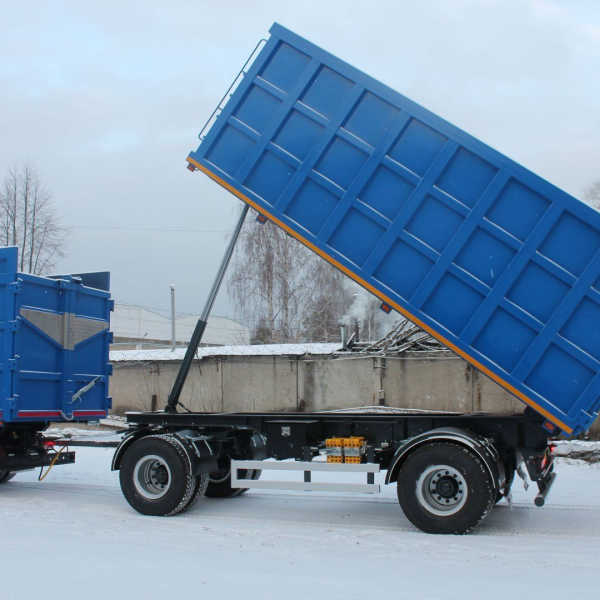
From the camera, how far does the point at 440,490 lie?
6.70 meters

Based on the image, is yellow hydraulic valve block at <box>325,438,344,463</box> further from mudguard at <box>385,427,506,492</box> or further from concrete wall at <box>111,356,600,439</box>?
concrete wall at <box>111,356,600,439</box>

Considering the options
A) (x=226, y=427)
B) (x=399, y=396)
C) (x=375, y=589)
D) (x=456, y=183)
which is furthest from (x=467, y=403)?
(x=375, y=589)

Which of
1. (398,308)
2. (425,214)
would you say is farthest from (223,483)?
(425,214)

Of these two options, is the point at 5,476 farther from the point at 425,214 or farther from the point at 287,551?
the point at 425,214

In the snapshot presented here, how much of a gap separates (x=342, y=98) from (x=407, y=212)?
1419 millimetres

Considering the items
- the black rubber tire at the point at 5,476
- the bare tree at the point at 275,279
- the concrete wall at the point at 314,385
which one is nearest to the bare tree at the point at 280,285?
the bare tree at the point at 275,279

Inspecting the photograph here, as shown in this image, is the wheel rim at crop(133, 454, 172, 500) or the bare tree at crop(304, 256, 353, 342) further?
the bare tree at crop(304, 256, 353, 342)

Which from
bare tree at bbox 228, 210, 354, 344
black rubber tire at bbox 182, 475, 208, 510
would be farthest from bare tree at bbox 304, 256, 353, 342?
black rubber tire at bbox 182, 475, 208, 510

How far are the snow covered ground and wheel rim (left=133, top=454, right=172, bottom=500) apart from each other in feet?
0.97

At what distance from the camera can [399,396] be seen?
50.5ft

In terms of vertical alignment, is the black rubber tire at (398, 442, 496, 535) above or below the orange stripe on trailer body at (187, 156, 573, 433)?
below

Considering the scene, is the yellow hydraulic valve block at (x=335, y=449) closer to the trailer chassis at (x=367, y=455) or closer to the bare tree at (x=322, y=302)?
the trailer chassis at (x=367, y=455)

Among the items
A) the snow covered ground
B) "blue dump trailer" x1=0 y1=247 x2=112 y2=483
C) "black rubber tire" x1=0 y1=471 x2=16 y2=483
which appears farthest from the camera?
"black rubber tire" x1=0 y1=471 x2=16 y2=483

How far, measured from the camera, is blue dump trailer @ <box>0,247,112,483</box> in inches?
334
